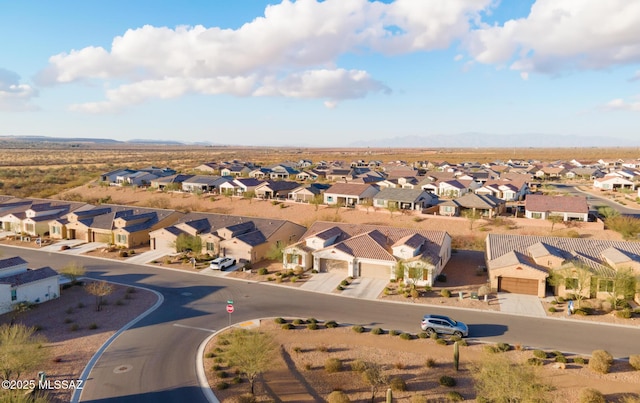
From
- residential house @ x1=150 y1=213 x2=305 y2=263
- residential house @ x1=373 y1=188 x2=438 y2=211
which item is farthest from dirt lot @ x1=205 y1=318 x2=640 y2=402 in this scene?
residential house @ x1=373 y1=188 x2=438 y2=211

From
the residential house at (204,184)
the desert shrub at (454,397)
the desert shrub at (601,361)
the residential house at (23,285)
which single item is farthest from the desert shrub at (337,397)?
the residential house at (204,184)

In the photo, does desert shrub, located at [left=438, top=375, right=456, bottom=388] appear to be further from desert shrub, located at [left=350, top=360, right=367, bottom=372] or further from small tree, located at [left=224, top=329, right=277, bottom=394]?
small tree, located at [left=224, top=329, right=277, bottom=394]

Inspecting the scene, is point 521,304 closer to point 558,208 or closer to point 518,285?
point 518,285

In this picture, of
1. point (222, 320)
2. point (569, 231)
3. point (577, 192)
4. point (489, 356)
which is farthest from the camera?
point (577, 192)

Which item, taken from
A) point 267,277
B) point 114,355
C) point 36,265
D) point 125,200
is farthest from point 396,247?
point 125,200

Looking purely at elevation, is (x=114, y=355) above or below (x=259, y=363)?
below

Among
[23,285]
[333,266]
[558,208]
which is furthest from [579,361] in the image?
[558,208]

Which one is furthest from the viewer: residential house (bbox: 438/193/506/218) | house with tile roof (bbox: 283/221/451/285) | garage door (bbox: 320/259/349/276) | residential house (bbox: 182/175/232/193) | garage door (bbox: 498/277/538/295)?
residential house (bbox: 182/175/232/193)

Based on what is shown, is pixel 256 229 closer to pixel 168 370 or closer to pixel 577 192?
pixel 168 370
